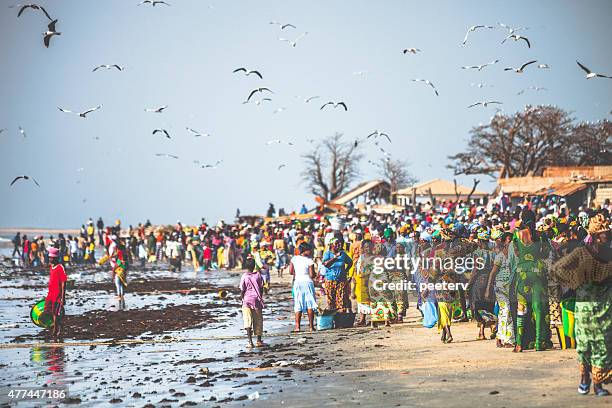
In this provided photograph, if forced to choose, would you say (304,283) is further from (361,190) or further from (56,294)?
(361,190)

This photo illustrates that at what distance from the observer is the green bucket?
18.0 m

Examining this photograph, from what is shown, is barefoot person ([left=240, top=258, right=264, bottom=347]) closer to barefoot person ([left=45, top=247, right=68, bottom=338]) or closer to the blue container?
the blue container

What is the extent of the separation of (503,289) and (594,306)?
11.8 ft

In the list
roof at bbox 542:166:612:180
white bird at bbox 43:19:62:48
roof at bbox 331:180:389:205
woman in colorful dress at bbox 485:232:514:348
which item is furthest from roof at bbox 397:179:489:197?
woman in colorful dress at bbox 485:232:514:348

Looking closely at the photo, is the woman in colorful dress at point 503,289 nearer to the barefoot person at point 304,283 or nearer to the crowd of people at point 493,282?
the crowd of people at point 493,282

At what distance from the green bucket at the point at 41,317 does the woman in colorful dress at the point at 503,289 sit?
875 centimetres

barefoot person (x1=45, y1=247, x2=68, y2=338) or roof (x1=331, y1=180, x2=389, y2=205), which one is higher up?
roof (x1=331, y1=180, x2=389, y2=205)

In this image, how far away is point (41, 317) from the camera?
18000 mm

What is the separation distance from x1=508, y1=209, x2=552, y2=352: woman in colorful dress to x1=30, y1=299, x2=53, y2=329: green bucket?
922 cm

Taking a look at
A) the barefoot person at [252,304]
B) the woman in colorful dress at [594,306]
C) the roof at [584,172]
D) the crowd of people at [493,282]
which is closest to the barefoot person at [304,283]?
the crowd of people at [493,282]

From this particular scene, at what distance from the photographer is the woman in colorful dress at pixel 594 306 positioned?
955 centimetres

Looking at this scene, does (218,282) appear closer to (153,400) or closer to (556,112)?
(153,400)

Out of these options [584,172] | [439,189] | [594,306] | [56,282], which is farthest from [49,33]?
[439,189]

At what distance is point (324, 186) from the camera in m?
100
